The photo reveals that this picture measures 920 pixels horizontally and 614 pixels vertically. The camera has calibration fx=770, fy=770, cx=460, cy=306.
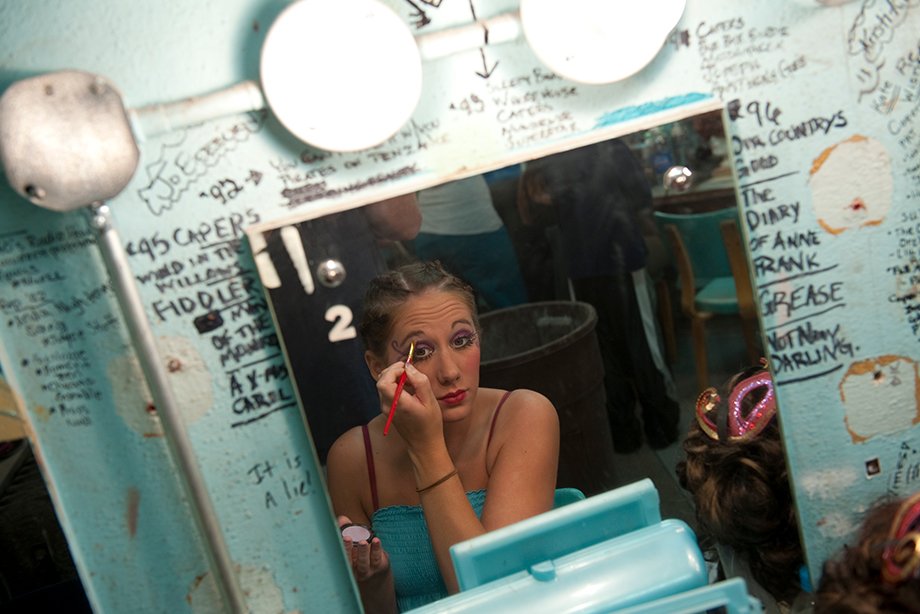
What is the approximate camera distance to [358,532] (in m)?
0.93

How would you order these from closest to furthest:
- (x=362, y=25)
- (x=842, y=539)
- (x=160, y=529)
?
(x=362, y=25) < (x=160, y=529) < (x=842, y=539)

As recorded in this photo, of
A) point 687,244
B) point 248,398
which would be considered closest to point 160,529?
point 248,398

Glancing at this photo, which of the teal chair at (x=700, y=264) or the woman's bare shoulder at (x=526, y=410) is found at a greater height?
the teal chair at (x=700, y=264)

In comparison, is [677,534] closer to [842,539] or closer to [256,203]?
[842,539]

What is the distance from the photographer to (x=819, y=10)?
92cm

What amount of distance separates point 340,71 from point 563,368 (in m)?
0.42

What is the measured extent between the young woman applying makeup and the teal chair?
210mm

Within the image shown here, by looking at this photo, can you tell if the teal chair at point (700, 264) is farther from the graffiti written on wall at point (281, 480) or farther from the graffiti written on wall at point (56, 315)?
the graffiti written on wall at point (56, 315)

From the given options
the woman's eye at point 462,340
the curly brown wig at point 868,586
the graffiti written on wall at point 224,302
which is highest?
the graffiti written on wall at point 224,302

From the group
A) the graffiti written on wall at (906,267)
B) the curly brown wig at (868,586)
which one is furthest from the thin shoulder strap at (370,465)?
the graffiti written on wall at (906,267)

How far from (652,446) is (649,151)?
0.36m

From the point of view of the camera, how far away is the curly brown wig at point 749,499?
99cm

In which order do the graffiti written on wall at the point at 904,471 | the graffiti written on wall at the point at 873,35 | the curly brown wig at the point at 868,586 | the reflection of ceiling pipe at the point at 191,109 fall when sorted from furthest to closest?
the graffiti written on wall at the point at 904,471
the graffiti written on wall at the point at 873,35
the reflection of ceiling pipe at the point at 191,109
the curly brown wig at the point at 868,586

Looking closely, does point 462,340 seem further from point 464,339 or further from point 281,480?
point 281,480
